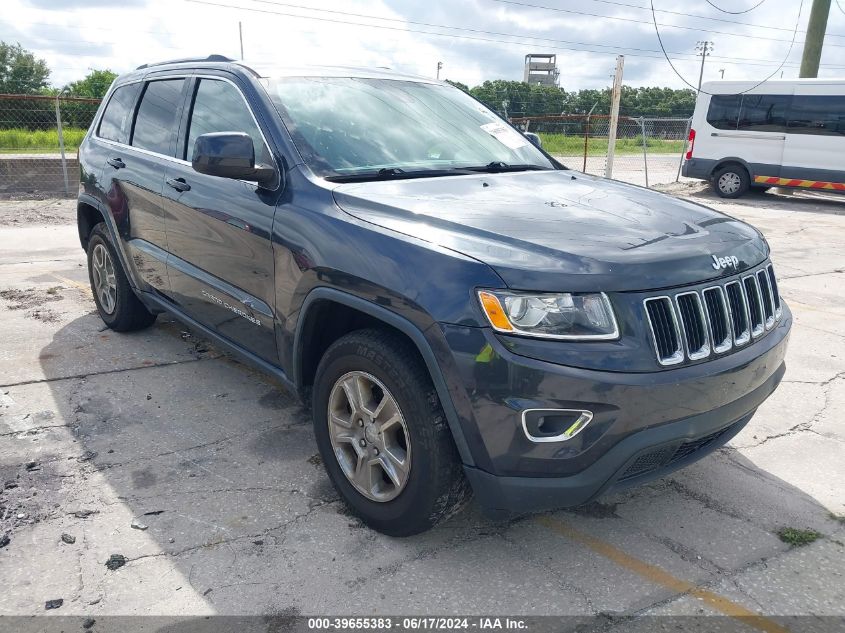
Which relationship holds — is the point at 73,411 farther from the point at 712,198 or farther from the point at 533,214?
the point at 712,198

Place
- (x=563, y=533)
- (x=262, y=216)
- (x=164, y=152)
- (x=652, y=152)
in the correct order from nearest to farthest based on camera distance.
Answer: (x=563, y=533)
(x=262, y=216)
(x=164, y=152)
(x=652, y=152)

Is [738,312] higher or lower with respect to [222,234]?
lower

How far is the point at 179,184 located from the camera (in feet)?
12.9

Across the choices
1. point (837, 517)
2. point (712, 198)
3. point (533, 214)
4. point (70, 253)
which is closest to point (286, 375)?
point (533, 214)

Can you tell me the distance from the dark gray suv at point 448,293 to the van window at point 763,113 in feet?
43.7

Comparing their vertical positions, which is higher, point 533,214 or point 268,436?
point 533,214

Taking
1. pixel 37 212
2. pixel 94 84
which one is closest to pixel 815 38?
pixel 37 212

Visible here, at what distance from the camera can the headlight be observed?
91.1 inches

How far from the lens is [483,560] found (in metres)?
2.80

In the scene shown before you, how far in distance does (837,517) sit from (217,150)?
3083 millimetres

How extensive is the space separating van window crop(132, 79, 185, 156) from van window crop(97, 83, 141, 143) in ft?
0.60

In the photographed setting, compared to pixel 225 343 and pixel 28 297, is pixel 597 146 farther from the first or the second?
pixel 225 343

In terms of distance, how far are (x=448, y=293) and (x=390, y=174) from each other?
1044 mm

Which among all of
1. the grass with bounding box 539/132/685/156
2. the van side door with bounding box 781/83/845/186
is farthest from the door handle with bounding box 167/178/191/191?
the grass with bounding box 539/132/685/156
